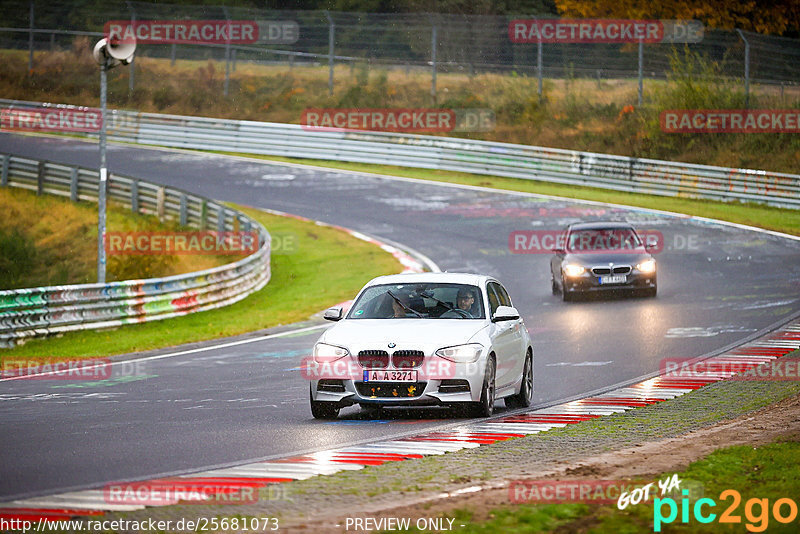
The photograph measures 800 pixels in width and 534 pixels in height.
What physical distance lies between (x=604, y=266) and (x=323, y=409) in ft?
41.4

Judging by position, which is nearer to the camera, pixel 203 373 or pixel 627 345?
pixel 203 373

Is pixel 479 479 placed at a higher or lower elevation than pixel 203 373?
higher

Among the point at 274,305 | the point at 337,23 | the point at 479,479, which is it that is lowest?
the point at 274,305

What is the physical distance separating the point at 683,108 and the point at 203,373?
33117 millimetres

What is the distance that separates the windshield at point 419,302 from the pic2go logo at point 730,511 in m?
5.55

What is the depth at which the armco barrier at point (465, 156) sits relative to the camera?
38.7m

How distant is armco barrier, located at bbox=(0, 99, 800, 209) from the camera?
1524 inches

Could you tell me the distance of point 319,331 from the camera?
2083 centimetres

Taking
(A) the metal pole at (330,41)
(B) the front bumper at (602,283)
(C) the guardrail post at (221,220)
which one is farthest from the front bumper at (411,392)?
(A) the metal pole at (330,41)

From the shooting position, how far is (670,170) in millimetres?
40062

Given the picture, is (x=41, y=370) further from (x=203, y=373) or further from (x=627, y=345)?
(x=627, y=345)

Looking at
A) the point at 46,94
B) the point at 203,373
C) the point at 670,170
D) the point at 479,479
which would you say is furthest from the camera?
the point at 46,94

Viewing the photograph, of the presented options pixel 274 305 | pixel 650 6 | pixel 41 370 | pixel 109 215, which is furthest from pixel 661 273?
pixel 650 6
